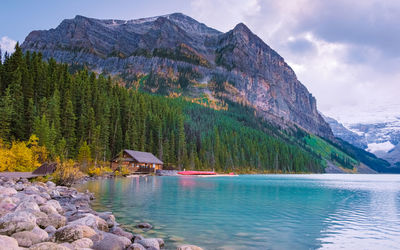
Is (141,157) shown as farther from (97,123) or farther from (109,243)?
(109,243)

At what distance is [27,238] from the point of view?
30.5 ft

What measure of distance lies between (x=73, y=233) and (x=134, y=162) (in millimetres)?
69098

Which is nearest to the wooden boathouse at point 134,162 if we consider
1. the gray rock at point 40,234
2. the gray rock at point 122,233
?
the gray rock at point 122,233

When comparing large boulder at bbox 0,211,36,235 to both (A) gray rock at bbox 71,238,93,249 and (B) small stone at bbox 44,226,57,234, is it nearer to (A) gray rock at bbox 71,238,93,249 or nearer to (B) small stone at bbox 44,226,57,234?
(B) small stone at bbox 44,226,57,234

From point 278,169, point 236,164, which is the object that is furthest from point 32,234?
point 278,169

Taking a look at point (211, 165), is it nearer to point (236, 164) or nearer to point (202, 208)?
point (236, 164)

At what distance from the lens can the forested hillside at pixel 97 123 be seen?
182ft

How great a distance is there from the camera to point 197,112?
174 m

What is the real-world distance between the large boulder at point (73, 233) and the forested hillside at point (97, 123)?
43.6 m

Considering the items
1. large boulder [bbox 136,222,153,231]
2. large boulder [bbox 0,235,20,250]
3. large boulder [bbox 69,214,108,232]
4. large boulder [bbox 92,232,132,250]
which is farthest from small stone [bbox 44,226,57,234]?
large boulder [bbox 136,222,153,231]

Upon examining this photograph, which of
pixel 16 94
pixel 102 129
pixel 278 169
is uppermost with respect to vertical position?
pixel 16 94

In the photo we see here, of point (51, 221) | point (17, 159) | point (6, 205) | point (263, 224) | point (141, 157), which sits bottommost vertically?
point (263, 224)

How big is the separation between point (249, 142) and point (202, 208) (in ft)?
434

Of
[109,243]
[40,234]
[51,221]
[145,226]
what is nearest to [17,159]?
[145,226]
